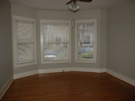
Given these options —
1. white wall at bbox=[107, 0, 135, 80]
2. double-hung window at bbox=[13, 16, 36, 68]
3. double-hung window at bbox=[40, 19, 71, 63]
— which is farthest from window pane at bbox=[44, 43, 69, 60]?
white wall at bbox=[107, 0, 135, 80]

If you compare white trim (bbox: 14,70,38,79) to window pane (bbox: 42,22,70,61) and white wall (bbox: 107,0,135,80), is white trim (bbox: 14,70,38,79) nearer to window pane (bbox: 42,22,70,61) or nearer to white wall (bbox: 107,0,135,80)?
window pane (bbox: 42,22,70,61)

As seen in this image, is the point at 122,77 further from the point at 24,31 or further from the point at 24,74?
the point at 24,31

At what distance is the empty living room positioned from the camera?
3.32m

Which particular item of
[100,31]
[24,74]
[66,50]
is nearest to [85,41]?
[100,31]

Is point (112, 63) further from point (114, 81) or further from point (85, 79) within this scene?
point (85, 79)

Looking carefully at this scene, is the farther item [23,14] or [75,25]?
[75,25]

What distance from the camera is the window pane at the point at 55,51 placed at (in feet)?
17.3

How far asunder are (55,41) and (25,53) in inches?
51.6

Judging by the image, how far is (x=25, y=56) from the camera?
4734 millimetres

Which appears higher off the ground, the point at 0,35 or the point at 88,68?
the point at 0,35

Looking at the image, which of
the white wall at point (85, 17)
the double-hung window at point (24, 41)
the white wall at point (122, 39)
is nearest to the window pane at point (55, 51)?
the white wall at point (85, 17)

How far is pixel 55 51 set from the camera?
211 inches

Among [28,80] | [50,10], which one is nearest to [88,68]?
[28,80]

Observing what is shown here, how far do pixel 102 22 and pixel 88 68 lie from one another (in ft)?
6.43
